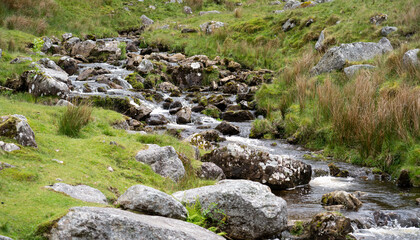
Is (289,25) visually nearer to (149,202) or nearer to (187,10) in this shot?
(187,10)

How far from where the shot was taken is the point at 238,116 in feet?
51.8

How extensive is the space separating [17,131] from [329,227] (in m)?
5.25

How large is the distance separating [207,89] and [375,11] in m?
10.8

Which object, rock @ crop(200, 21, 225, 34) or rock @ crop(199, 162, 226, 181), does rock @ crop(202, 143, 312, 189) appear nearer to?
rock @ crop(199, 162, 226, 181)

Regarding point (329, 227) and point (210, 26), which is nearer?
point (329, 227)

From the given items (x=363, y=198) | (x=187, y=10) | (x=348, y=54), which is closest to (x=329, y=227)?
(x=363, y=198)

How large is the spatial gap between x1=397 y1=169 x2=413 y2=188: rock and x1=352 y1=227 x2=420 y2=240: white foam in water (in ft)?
8.65

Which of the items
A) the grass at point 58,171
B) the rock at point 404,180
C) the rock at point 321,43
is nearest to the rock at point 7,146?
the grass at point 58,171

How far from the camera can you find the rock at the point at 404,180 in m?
9.03

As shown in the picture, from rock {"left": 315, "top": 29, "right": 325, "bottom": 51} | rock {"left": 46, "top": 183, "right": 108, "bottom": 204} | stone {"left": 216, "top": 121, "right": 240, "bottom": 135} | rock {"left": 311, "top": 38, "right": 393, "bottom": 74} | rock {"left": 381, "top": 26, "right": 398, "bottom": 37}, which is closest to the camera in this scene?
rock {"left": 46, "top": 183, "right": 108, "bottom": 204}

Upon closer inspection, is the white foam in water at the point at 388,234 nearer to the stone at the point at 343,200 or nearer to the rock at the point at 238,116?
the stone at the point at 343,200

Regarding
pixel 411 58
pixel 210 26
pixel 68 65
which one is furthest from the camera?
pixel 210 26

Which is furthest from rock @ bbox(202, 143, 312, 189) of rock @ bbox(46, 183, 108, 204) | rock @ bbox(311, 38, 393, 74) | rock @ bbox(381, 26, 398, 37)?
rock @ bbox(381, 26, 398, 37)

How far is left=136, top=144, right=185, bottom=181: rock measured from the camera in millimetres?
7320
